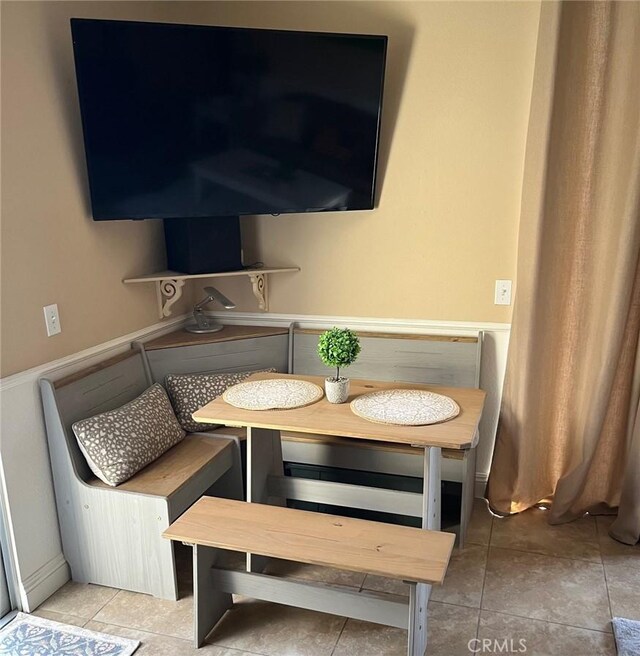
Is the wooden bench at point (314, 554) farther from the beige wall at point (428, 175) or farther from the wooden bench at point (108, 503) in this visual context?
the beige wall at point (428, 175)

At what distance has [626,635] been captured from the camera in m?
2.07

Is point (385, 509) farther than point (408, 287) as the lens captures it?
No

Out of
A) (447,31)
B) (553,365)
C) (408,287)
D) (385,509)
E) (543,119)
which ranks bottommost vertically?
(385,509)

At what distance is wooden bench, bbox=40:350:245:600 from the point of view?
2.25 metres

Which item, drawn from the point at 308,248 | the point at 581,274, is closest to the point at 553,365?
the point at 581,274

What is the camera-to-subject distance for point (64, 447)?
7.52 ft

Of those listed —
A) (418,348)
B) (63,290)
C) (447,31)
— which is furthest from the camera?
(418,348)

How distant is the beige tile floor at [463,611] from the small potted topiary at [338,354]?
31.1 inches

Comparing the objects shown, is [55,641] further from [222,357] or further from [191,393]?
[222,357]

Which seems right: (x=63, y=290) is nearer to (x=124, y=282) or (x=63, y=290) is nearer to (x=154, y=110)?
(x=124, y=282)

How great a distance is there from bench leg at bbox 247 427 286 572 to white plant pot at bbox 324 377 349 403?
34cm

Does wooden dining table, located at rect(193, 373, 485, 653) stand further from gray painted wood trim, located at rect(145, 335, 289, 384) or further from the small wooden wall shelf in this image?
the small wooden wall shelf

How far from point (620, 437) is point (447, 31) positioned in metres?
1.95

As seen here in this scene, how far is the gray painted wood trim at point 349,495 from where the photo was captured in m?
2.36
